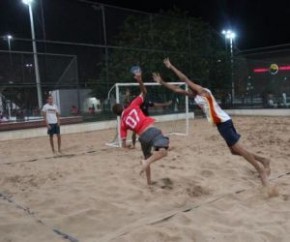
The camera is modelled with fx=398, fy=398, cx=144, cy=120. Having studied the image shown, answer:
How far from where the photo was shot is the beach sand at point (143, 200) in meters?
3.98

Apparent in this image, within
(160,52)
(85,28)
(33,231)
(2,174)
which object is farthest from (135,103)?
(160,52)

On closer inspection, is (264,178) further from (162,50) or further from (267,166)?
(162,50)

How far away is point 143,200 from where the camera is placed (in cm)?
517

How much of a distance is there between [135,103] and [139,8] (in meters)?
20.3

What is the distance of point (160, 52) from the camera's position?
19.9 meters

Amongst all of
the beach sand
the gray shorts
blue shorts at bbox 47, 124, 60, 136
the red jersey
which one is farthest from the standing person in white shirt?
the gray shorts

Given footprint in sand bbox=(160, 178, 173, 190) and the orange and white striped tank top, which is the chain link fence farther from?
the orange and white striped tank top

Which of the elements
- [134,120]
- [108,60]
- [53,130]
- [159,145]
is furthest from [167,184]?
[108,60]

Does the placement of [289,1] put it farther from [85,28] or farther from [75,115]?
[75,115]

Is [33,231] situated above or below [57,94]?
below

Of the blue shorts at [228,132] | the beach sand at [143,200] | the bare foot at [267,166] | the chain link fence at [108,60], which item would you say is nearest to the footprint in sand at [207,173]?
the beach sand at [143,200]

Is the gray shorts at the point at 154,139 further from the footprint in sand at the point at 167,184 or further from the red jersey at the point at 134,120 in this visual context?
the footprint in sand at the point at 167,184

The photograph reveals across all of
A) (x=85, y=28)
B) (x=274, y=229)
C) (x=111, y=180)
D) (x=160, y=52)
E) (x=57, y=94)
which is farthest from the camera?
(x=160, y=52)

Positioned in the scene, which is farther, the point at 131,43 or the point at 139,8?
the point at 139,8
